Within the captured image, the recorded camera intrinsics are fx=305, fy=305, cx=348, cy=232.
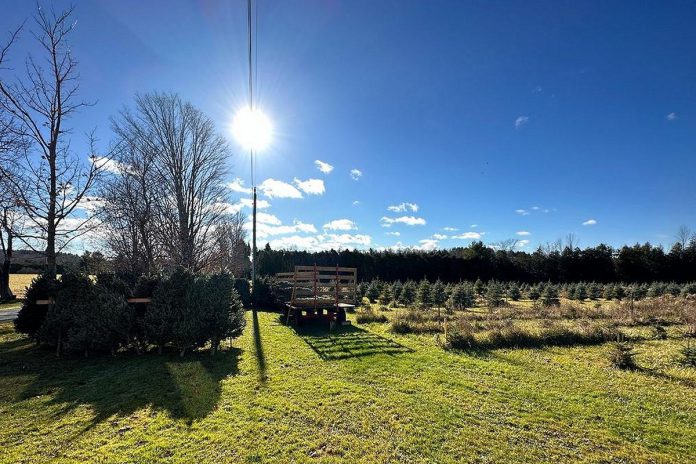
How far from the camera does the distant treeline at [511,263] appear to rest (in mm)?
36125

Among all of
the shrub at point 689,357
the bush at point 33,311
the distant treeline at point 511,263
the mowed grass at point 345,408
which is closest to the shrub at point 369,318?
the mowed grass at point 345,408

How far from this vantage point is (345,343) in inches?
361

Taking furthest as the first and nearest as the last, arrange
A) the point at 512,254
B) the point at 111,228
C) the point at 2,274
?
the point at 512,254 → the point at 2,274 → the point at 111,228

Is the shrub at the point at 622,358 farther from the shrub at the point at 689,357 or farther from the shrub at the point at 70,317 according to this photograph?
the shrub at the point at 70,317

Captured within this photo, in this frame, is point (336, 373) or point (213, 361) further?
point (213, 361)

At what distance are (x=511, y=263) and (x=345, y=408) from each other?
134 feet

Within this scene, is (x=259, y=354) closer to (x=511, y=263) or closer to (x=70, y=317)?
(x=70, y=317)

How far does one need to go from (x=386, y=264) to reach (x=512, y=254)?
61.4 ft

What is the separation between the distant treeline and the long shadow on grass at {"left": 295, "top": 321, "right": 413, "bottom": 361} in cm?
2456

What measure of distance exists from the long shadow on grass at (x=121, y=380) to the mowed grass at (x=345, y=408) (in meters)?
0.04

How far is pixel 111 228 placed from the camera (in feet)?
51.6

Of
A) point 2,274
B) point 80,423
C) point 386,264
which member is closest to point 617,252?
point 386,264

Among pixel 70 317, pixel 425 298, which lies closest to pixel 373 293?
pixel 425 298

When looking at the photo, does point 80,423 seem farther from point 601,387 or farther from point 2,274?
point 2,274
